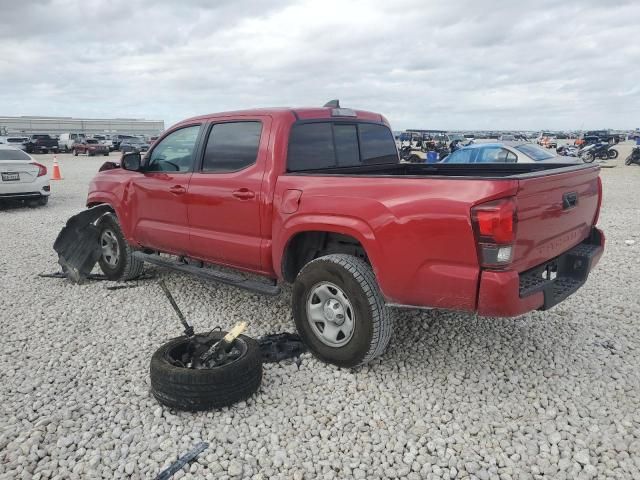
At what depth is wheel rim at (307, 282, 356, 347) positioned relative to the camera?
3.56m

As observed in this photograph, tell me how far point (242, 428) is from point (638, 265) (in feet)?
18.5

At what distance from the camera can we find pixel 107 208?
234 inches

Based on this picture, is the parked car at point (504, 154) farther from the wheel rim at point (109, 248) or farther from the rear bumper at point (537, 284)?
the wheel rim at point (109, 248)

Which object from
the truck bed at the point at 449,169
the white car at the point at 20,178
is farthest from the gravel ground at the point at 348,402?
the white car at the point at 20,178

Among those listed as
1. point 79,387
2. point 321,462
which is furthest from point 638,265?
point 79,387

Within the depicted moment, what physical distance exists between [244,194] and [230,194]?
0.57 ft

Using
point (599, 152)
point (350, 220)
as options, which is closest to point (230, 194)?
point (350, 220)

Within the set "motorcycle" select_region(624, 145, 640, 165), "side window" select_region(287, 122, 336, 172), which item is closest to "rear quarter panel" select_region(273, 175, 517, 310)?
"side window" select_region(287, 122, 336, 172)

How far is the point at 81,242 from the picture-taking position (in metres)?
5.92

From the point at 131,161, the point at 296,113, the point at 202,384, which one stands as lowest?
the point at 202,384

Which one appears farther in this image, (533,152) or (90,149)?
(90,149)

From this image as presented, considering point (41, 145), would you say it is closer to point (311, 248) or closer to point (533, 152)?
point (533, 152)

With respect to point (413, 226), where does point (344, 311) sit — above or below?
below

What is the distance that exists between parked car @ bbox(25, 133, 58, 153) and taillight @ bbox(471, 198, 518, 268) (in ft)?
139
